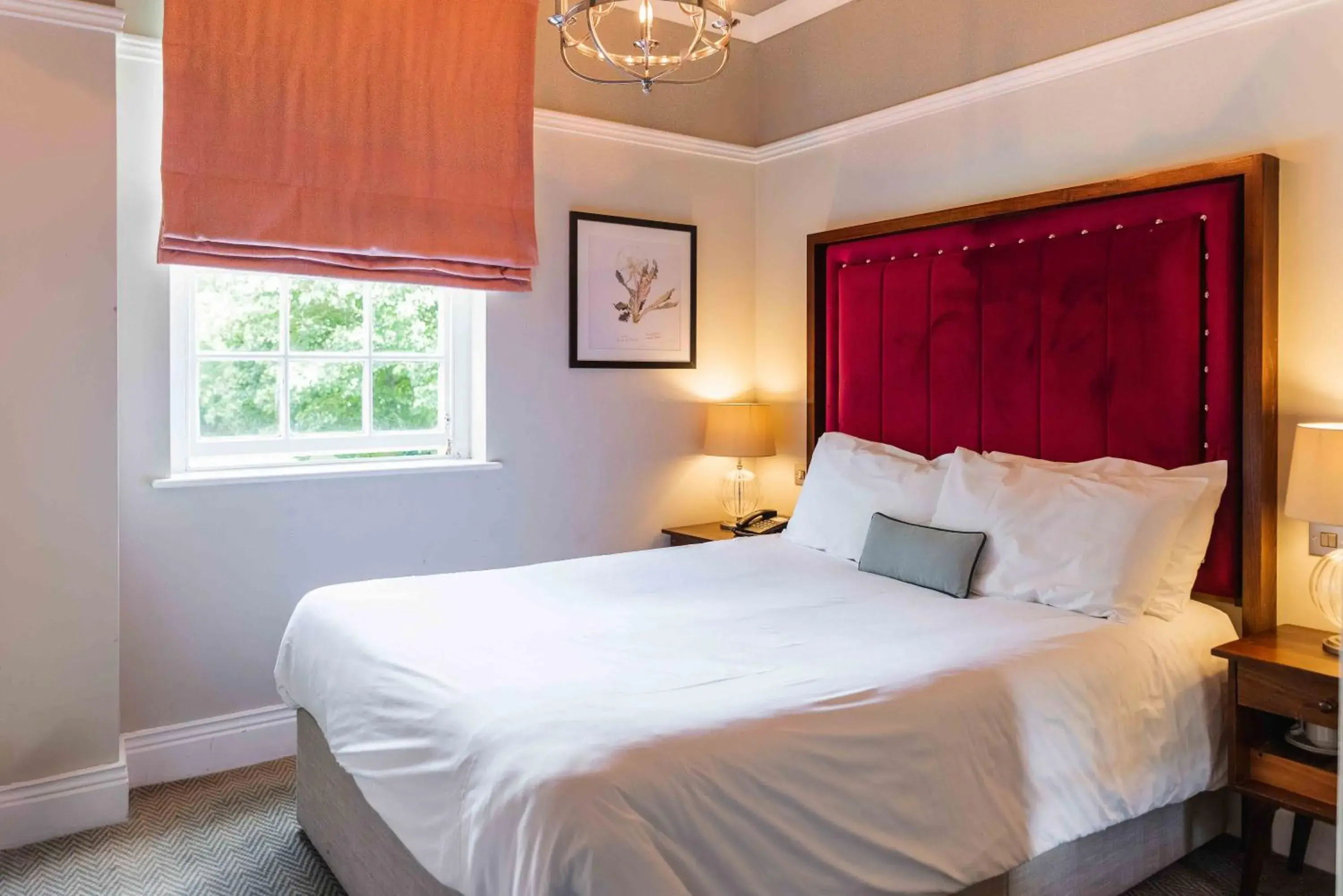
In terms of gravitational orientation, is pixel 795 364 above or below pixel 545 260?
below

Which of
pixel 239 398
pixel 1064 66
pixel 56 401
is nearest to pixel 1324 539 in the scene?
pixel 1064 66

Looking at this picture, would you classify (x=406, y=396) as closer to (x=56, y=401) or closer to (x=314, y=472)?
(x=314, y=472)

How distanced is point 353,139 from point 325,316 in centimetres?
65

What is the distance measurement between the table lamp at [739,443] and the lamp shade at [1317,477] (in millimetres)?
2106

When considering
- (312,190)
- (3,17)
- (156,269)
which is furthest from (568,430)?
(3,17)

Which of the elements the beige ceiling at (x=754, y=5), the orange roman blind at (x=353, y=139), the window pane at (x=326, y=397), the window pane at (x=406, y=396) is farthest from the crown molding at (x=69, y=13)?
the beige ceiling at (x=754, y=5)

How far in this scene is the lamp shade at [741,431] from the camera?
409cm

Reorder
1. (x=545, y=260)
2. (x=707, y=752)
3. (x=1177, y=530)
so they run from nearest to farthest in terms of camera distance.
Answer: (x=707, y=752)
(x=1177, y=530)
(x=545, y=260)

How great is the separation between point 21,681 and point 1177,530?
3.23m

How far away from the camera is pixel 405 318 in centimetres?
364

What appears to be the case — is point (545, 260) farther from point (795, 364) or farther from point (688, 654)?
point (688, 654)

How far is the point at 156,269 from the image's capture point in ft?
10.1

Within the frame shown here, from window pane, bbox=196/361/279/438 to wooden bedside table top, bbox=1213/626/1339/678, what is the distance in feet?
10.0

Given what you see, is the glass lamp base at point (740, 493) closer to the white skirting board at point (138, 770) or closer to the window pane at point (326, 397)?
the window pane at point (326, 397)
